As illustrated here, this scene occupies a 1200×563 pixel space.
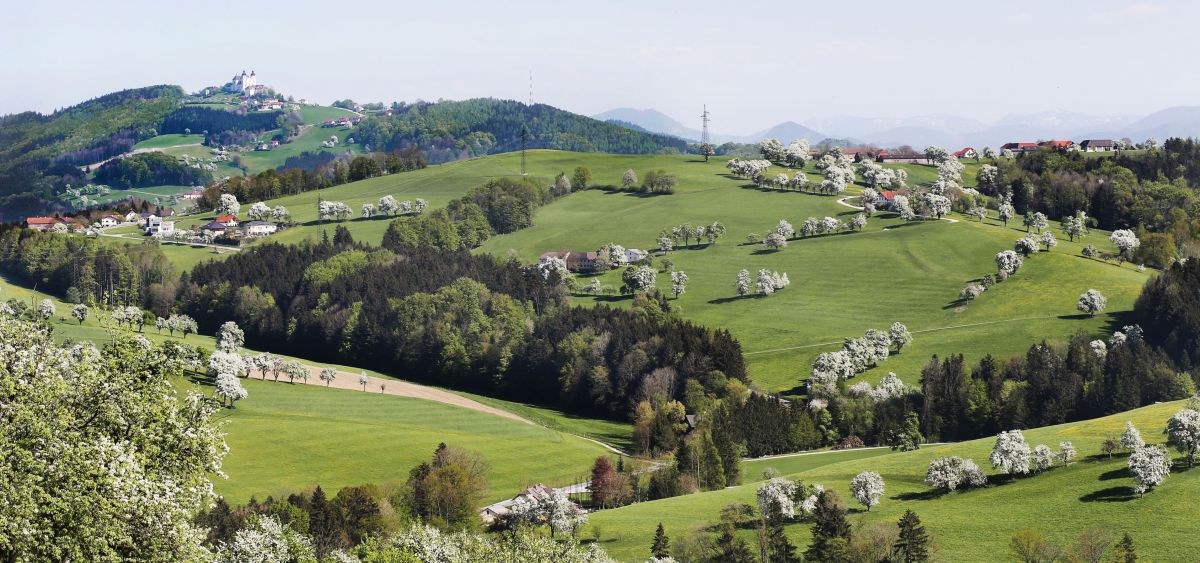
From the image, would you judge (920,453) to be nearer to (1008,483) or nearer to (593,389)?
(1008,483)

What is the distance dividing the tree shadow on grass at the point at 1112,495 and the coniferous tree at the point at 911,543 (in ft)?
58.8

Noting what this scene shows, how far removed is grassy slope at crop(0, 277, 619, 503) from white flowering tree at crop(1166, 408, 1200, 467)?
59116 mm

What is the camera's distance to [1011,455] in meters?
99.4

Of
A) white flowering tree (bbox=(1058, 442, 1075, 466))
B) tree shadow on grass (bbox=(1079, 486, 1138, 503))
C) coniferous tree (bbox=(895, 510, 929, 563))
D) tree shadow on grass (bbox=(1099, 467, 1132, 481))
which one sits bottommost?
coniferous tree (bbox=(895, 510, 929, 563))

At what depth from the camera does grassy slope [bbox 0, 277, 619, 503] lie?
118188mm

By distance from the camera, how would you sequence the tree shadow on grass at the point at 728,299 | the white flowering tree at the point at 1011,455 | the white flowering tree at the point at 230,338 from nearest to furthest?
Answer: the white flowering tree at the point at 1011,455
the white flowering tree at the point at 230,338
the tree shadow on grass at the point at 728,299

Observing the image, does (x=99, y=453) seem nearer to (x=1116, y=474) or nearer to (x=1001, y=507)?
(x=1001, y=507)

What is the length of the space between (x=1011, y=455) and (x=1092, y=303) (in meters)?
80.5

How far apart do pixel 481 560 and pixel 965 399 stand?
9506 centimetres

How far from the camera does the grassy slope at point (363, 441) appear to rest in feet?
388

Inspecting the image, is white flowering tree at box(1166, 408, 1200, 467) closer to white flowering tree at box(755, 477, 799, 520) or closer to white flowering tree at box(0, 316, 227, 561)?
white flowering tree at box(755, 477, 799, 520)

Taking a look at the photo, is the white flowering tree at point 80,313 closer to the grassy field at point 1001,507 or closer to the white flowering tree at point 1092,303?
the grassy field at point 1001,507

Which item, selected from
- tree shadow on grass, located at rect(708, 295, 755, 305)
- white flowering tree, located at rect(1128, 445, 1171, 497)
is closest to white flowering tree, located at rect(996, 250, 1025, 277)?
tree shadow on grass, located at rect(708, 295, 755, 305)

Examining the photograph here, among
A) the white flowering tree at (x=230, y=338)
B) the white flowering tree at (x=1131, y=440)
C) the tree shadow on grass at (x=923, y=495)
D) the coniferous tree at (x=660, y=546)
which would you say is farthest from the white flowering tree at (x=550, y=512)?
the white flowering tree at (x=230, y=338)
